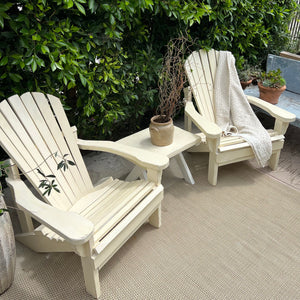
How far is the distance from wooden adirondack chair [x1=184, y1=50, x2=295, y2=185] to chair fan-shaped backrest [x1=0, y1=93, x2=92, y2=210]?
1023 millimetres

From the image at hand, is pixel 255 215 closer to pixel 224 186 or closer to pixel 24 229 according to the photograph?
pixel 224 186

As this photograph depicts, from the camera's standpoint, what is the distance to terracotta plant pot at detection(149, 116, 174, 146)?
222 centimetres

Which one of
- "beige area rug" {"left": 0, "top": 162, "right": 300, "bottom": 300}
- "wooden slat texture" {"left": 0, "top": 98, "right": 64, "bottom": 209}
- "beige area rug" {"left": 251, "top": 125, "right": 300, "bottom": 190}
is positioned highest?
"wooden slat texture" {"left": 0, "top": 98, "right": 64, "bottom": 209}

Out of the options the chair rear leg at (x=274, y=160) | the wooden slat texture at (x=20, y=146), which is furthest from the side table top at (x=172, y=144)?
the chair rear leg at (x=274, y=160)

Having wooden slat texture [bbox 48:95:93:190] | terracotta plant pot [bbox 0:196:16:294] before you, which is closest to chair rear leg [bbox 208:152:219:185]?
wooden slat texture [bbox 48:95:93:190]

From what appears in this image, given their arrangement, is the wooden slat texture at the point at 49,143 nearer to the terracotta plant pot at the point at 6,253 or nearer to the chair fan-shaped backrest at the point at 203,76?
the terracotta plant pot at the point at 6,253

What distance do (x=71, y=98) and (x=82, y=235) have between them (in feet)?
4.80

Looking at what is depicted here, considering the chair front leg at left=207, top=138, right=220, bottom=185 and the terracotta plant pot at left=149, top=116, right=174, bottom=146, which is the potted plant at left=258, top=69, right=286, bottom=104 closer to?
the chair front leg at left=207, top=138, right=220, bottom=185

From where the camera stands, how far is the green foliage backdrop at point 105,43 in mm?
1825

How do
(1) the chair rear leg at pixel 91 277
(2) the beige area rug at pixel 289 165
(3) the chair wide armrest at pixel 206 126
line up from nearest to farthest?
1. (1) the chair rear leg at pixel 91 277
2. (3) the chair wide armrest at pixel 206 126
3. (2) the beige area rug at pixel 289 165

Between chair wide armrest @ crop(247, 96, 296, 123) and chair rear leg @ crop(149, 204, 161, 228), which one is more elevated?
chair wide armrest @ crop(247, 96, 296, 123)

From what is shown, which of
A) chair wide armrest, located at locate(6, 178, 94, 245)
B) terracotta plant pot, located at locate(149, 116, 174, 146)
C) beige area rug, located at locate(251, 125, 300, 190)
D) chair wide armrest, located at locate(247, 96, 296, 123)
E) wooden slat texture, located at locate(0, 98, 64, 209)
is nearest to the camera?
chair wide armrest, located at locate(6, 178, 94, 245)

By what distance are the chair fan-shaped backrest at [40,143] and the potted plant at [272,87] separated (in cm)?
202

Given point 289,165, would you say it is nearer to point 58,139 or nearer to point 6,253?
point 58,139
